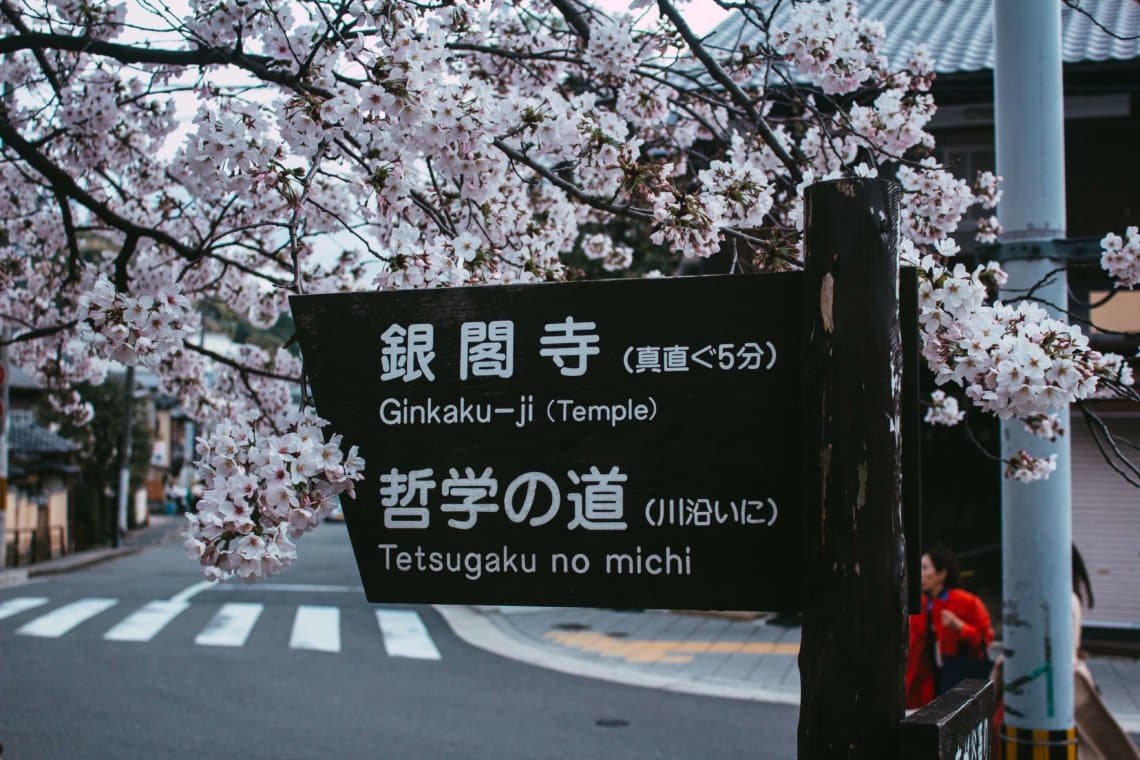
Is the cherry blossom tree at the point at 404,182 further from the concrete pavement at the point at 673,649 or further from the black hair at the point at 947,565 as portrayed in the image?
the concrete pavement at the point at 673,649

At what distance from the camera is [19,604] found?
18.4 m

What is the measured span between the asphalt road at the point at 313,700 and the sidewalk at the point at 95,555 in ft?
10.4

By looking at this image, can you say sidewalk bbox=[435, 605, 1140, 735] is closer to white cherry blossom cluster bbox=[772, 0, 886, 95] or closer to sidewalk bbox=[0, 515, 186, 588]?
sidewalk bbox=[0, 515, 186, 588]

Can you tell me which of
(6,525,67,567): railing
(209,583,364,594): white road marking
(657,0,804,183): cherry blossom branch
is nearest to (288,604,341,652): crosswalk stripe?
(209,583,364,594): white road marking

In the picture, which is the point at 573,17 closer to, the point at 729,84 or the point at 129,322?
the point at 729,84

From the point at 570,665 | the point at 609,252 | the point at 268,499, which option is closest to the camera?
the point at 268,499

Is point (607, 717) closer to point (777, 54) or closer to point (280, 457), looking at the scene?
point (777, 54)

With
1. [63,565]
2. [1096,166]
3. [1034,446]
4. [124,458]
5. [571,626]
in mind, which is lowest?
[63,565]

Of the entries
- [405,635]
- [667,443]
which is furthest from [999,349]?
[405,635]

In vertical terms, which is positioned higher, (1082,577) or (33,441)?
(33,441)

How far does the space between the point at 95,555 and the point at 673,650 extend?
2191 cm

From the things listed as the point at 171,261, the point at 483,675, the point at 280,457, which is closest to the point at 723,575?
the point at 280,457

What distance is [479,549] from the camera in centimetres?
228

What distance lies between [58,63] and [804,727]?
20.5 ft
